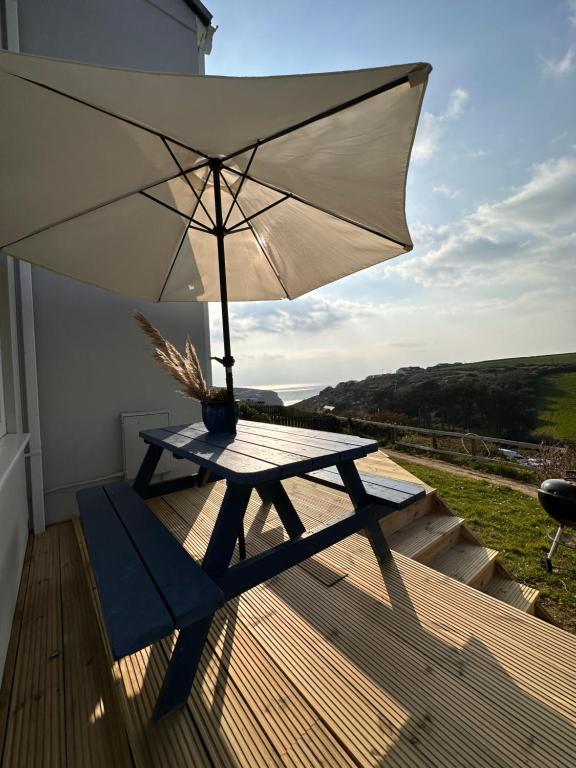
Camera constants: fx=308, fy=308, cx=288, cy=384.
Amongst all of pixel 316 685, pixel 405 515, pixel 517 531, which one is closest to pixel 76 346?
pixel 316 685

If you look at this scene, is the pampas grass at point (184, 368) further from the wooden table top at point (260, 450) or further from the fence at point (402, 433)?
the fence at point (402, 433)

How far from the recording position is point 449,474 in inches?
226

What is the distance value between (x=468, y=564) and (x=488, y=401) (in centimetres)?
1303

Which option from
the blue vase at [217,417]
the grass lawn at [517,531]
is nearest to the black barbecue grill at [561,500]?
the grass lawn at [517,531]

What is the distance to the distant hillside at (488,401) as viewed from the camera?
35.3 ft

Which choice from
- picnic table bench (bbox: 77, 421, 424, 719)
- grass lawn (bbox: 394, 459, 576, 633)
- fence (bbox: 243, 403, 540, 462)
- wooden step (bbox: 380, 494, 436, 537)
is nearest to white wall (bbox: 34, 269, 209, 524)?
picnic table bench (bbox: 77, 421, 424, 719)

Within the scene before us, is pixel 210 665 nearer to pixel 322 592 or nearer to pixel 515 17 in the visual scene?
pixel 322 592

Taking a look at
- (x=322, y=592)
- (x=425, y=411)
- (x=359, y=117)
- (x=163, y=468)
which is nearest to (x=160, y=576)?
(x=322, y=592)

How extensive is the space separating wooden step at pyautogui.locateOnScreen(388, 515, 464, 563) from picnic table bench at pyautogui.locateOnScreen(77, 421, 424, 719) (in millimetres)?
445

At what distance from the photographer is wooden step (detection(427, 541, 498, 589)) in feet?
6.80

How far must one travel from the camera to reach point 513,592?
2.10m

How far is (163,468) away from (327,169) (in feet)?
9.86

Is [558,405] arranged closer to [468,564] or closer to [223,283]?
[468,564]

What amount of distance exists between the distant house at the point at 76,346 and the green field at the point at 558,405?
10832 millimetres
